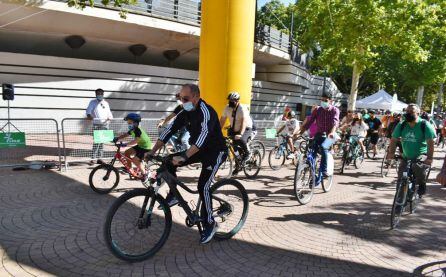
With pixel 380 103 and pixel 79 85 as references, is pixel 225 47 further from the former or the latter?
pixel 380 103

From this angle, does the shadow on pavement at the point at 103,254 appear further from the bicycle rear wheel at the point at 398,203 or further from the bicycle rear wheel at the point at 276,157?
the bicycle rear wheel at the point at 276,157

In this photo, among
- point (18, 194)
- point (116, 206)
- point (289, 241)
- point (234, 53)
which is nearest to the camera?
point (116, 206)

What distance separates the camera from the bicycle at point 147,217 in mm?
3934

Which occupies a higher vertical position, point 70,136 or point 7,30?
point 7,30

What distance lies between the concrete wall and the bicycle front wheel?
12.9 meters

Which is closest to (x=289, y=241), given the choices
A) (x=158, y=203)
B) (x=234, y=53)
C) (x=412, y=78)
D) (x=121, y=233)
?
(x=158, y=203)

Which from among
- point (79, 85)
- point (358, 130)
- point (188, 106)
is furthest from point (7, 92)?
point (358, 130)

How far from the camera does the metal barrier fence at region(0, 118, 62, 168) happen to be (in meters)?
8.31

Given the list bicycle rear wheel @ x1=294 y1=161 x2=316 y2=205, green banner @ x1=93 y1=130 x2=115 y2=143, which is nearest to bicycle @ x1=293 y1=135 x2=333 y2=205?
bicycle rear wheel @ x1=294 y1=161 x2=316 y2=205

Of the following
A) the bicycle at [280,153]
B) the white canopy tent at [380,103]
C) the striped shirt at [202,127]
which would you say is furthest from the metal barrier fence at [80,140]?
the white canopy tent at [380,103]

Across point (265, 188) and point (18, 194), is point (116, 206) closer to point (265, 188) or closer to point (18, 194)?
point (18, 194)

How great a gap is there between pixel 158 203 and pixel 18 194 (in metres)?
3.67

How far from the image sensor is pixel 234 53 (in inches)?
430

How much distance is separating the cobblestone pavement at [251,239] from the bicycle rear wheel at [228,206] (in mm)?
165
